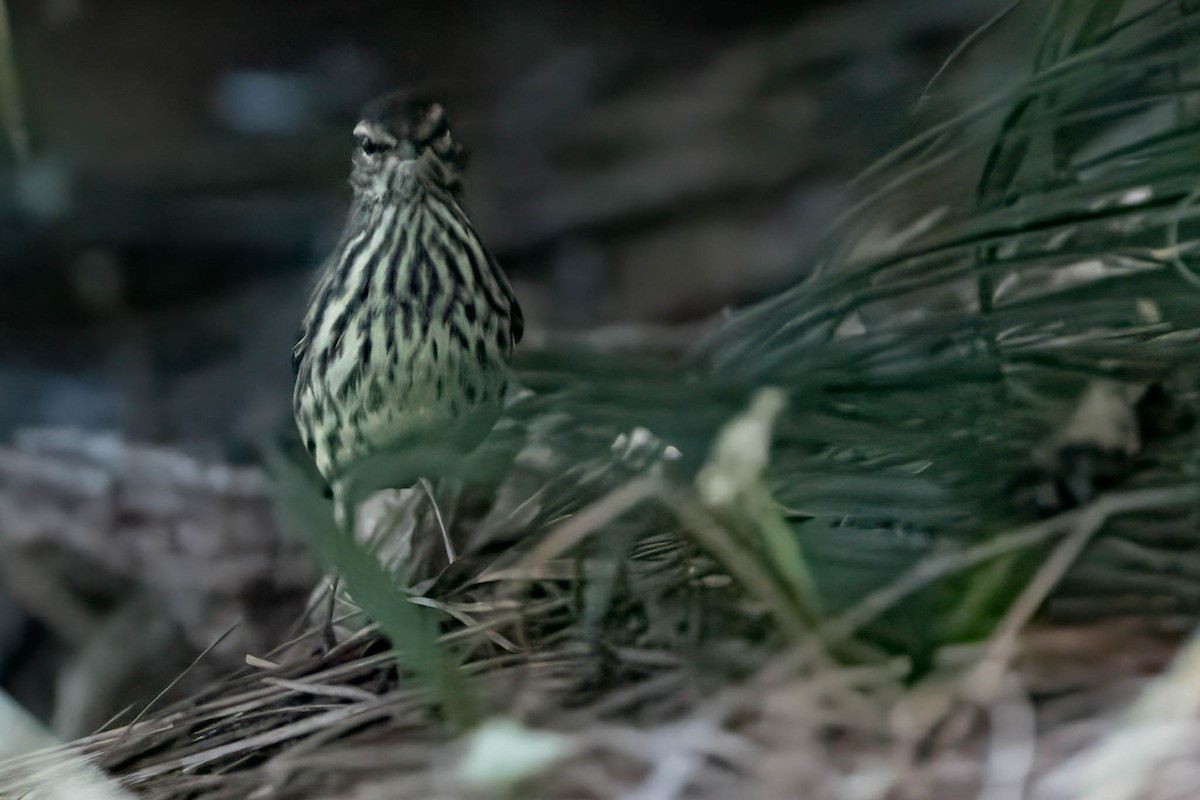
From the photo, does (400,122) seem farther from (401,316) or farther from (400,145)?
→ (401,316)

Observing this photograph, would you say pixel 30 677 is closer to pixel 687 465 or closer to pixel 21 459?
pixel 21 459

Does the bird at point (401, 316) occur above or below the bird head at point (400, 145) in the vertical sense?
below

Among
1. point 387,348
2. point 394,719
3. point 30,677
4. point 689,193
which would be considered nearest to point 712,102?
point 689,193

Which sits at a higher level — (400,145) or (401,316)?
(400,145)

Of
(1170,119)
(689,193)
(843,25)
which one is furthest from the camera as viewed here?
(689,193)

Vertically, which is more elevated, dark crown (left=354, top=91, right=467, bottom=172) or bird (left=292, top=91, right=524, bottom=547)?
dark crown (left=354, top=91, right=467, bottom=172)

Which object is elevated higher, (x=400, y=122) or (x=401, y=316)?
(x=400, y=122)

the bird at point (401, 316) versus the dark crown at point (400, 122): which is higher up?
the dark crown at point (400, 122)

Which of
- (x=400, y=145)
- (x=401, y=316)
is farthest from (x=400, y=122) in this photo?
(x=401, y=316)
